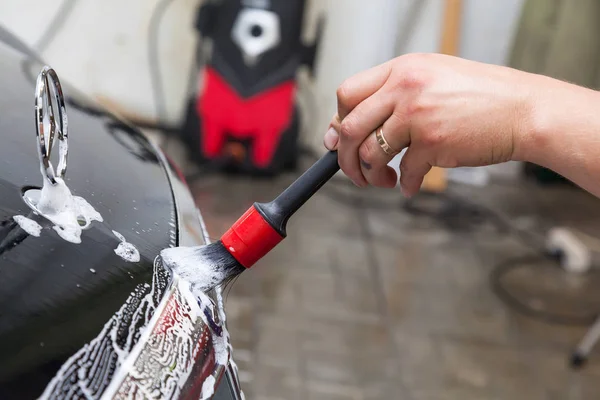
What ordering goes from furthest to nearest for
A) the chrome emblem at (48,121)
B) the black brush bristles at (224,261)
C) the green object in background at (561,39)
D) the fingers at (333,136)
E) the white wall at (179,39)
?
the white wall at (179,39) < the green object in background at (561,39) < the fingers at (333,136) < the black brush bristles at (224,261) < the chrome emblem at (48,121)

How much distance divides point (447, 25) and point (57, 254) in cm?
257

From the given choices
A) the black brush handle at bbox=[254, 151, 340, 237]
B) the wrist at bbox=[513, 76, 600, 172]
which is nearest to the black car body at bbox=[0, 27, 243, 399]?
the black brush handle at bbox=[254, 151, 340, 237]

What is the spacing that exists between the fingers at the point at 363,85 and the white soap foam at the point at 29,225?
428 millimetres

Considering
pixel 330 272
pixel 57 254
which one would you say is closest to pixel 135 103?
pixel 330 272

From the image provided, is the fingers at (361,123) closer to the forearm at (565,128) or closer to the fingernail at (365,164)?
the fingernail at (365,164)

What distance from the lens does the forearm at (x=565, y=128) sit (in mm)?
774

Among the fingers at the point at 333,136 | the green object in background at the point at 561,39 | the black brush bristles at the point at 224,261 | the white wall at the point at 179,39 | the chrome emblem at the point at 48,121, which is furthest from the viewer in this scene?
the white wall at the point at 179,39

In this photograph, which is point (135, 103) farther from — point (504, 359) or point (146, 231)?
point (146, 231)

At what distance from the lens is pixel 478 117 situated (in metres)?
0.79

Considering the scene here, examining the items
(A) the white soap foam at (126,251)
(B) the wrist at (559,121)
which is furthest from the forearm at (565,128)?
(A) the white soap foam at (126,251)

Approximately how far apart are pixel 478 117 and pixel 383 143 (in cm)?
13

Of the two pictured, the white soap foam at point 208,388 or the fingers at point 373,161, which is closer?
the white soap foam at point 208,388

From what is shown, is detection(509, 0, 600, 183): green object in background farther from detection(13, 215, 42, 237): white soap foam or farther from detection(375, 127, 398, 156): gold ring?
detection(13, 215, 42, 237): white soap foam

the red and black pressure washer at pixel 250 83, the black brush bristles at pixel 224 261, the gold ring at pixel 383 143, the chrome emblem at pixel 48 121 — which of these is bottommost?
the red and black pressure washer at pixel 250 83
